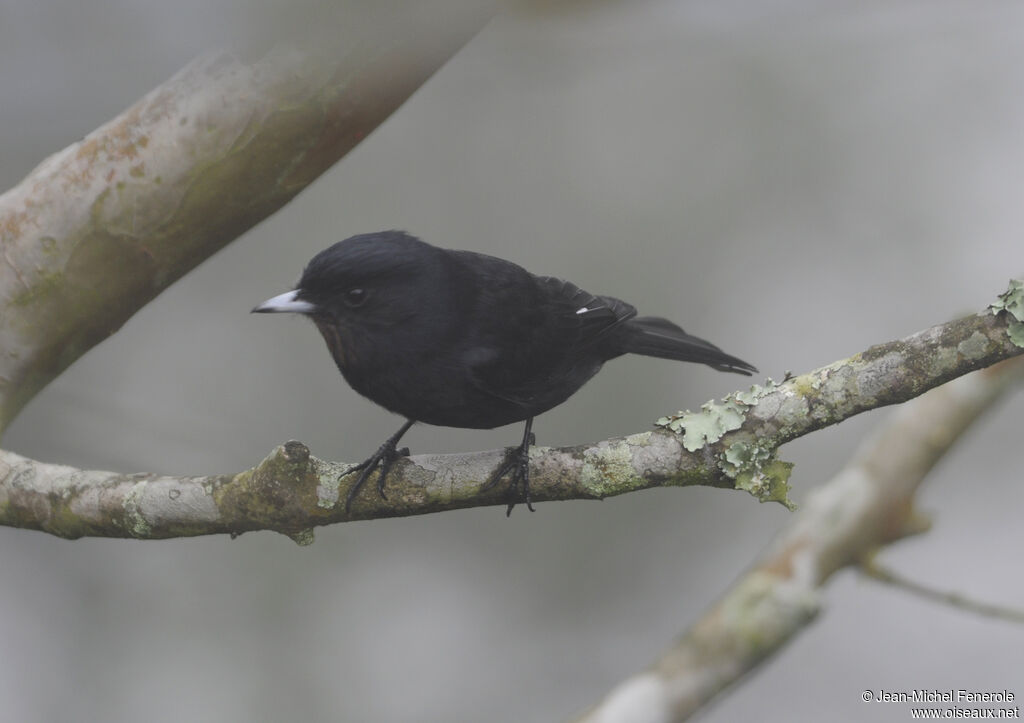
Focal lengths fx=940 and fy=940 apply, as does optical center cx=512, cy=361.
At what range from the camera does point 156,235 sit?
2.58 metres

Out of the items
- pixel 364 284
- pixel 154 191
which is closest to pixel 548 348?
pixel 364 284

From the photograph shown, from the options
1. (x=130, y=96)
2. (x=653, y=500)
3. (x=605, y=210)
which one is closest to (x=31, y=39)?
(x=130, y=96)

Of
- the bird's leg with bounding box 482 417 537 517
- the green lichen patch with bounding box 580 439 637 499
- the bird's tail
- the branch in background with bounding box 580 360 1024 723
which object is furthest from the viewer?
the bird's tail

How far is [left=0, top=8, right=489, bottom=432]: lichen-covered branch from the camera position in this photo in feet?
8.14

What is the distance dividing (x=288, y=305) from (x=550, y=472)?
0.89 metres

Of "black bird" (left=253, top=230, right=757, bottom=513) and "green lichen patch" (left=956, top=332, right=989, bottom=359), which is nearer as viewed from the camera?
"green lichen patch" (left=956, top=332, right=989, bottom=359)

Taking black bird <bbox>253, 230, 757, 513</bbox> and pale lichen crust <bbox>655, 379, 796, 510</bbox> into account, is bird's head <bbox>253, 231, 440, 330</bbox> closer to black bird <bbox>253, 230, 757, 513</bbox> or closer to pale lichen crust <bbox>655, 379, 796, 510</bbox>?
black bird <bbox>253, 230, 757, 513</bbox>

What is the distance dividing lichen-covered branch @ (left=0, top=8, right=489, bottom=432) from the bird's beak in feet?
0.72

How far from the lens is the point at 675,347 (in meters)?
3.59

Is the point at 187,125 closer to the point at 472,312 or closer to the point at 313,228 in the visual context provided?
the point at 472,312

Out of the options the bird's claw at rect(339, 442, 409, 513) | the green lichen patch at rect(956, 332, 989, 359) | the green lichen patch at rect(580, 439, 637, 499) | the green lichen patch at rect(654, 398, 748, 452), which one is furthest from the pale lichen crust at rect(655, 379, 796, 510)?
the bird's claw at rect(339, 442, 409, 513)

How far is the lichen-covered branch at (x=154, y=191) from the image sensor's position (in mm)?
2480

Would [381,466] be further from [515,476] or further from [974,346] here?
[974,346]

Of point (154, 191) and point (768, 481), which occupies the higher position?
point (154, 191)
